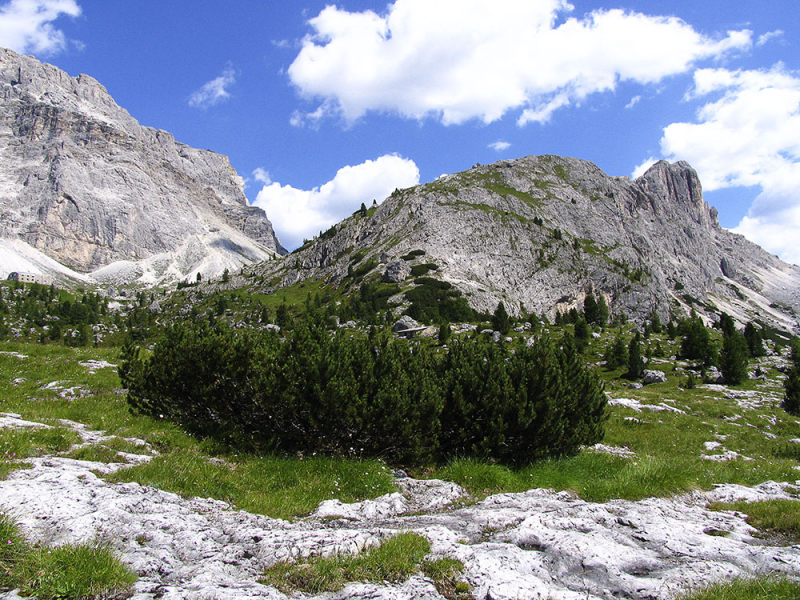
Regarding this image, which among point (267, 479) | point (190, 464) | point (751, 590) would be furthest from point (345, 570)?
point (190, 464)

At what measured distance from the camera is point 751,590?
175 inches

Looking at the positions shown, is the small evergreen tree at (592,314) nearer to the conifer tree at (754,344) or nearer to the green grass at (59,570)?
the conifer tree at (754,344)

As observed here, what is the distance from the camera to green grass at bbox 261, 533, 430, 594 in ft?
14.8

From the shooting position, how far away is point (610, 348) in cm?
6488

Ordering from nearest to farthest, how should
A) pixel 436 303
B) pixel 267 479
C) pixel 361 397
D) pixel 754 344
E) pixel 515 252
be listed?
1. pixel 267 479
2. pixel 361 397
3. pixel 754 344
4. pixel 436 303
5. pixel 515 252

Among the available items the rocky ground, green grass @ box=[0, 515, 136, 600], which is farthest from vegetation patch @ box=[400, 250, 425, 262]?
green grass @ box=[0, 515, 136, 600]

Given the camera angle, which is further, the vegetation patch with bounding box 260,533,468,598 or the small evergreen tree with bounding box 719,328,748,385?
the small evergreen tree with bounding box 719,328,748,385

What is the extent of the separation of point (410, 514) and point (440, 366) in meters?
7.43

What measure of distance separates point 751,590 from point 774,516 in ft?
14.1

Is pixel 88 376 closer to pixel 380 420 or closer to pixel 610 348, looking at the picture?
pixel 380 420

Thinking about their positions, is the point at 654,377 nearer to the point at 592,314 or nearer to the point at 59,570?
the point at 59,570

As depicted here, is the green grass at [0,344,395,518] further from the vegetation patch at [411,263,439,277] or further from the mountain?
the vegetation patch at [411,263,439,277]

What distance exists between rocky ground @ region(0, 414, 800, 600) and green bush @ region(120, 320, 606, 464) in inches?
128

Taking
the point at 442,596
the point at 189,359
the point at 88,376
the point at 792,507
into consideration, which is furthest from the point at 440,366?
the point at 88,376
